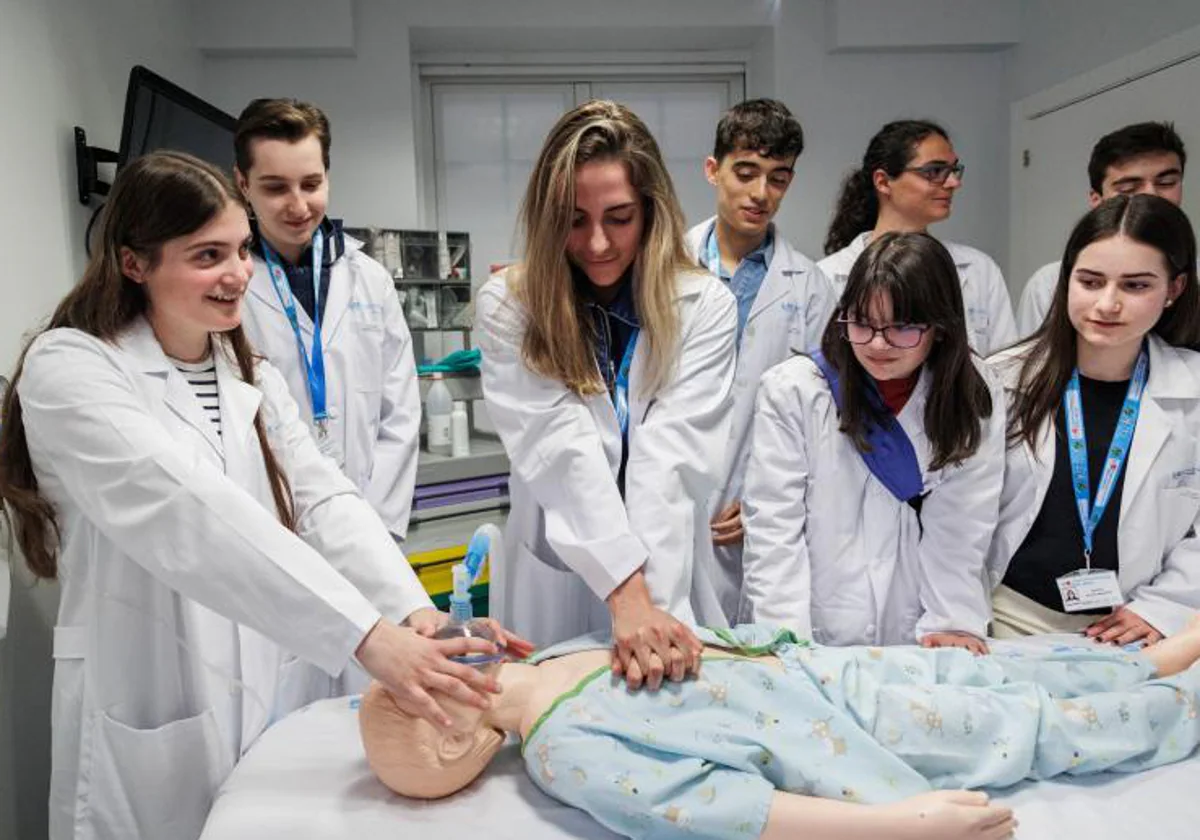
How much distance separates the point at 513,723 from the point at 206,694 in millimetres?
446

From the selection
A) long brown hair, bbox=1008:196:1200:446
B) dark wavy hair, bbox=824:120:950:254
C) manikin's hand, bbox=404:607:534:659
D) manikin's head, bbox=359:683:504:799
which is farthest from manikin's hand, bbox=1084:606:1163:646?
dark wavy hair, bbox=824:120:950:254

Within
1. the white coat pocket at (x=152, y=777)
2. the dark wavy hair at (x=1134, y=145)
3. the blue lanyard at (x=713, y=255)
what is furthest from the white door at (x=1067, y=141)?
the white coat pocket at (x=152, y=777)

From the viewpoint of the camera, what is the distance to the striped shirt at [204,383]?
1.32 metres

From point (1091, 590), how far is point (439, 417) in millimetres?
2115

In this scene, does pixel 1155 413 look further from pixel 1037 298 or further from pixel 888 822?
pixel 888 822

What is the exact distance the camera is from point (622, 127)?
4.77ft

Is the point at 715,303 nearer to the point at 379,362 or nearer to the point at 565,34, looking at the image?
the point at 379,362

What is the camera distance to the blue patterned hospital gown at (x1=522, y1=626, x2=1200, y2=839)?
3.83ft

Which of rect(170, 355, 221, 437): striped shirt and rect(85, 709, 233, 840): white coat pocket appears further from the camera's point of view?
rect(170, 355, 221, 437): striped shirt

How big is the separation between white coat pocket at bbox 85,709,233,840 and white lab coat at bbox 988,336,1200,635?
147 cm

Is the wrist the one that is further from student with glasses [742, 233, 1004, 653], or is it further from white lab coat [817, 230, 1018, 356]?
white lab coat [817, 230, 1018, 356]

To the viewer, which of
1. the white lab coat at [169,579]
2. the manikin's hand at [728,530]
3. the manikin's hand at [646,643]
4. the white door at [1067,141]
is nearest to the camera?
the white lab coat at [169,579]

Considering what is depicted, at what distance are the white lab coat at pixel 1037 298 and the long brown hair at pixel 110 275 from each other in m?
2.19

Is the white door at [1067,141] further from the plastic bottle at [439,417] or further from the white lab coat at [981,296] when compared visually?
the plastic bottle at [439,417]
